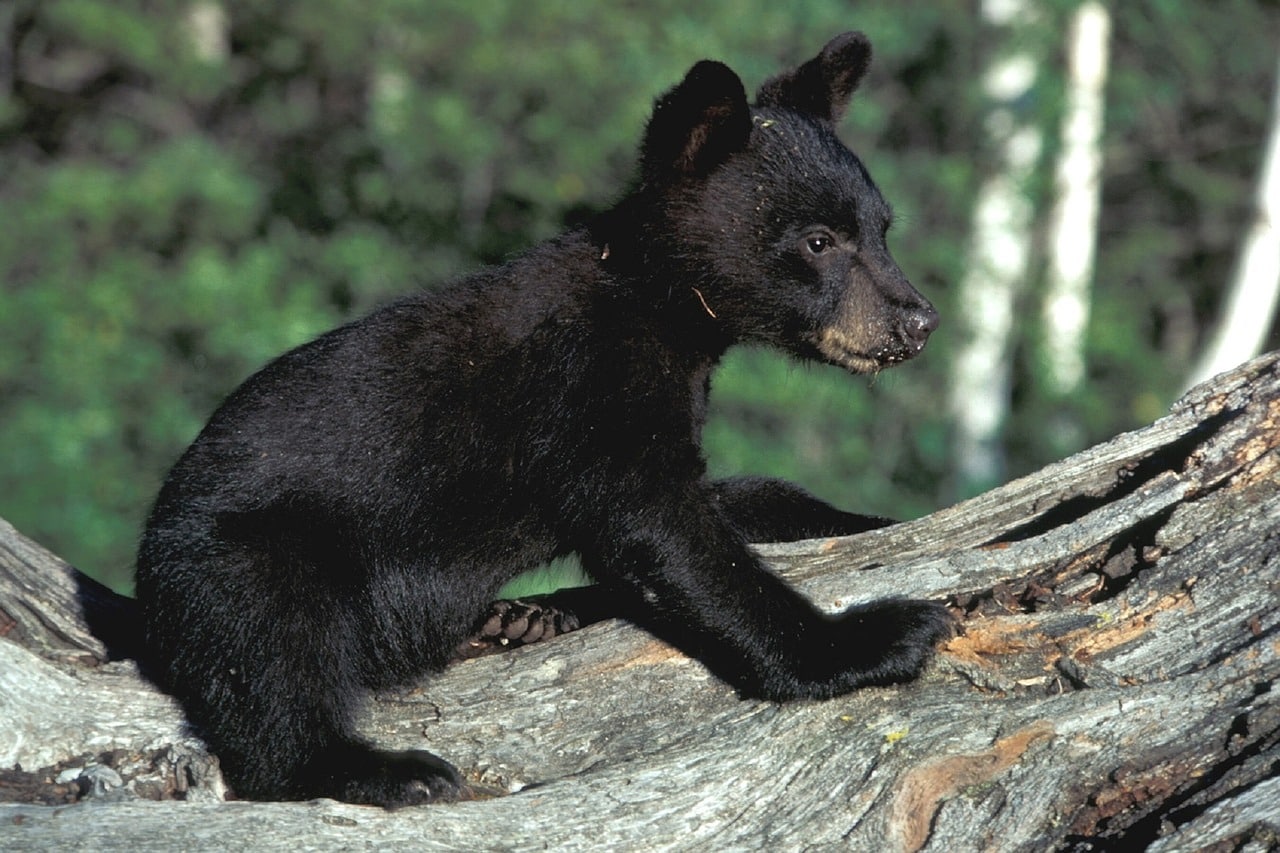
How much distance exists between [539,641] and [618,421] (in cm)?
80

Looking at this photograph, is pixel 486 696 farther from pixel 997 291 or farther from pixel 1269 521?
pixel 997 291

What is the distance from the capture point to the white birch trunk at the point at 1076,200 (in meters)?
13.5

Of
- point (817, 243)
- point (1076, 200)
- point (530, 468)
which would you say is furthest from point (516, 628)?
point (1076, 200)

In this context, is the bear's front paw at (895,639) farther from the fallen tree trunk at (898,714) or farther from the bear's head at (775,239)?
the bear's head at (775,239)

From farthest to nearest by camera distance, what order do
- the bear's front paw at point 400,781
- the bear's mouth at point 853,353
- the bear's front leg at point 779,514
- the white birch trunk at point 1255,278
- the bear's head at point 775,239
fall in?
the white birch trunk at point 1255,278 < the bear's front leg at point 779,514 < the bear's mouth at point 853,353 < the bear's head at point 775,239 < the bear's front paw at point 400,781

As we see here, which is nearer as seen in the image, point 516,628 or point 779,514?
point 516,628

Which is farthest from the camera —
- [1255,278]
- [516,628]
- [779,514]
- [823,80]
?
[1255,278]

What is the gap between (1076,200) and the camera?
14.9 metres

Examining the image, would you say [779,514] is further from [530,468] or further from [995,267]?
[995,267]

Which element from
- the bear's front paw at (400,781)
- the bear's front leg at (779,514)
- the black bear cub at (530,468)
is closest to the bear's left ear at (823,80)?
the black bear cub at (530,468)

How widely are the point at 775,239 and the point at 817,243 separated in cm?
15

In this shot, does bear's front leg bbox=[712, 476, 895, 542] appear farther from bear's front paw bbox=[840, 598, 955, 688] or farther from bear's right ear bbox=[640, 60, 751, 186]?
bear's right ear bbox=[640, 60, 751, 186]

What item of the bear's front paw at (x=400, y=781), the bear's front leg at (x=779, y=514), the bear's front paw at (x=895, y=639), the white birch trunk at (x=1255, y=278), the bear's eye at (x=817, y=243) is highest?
the white birch trunk at (x=1255, y=278)

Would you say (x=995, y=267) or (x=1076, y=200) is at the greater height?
(x=1076, y=200)
